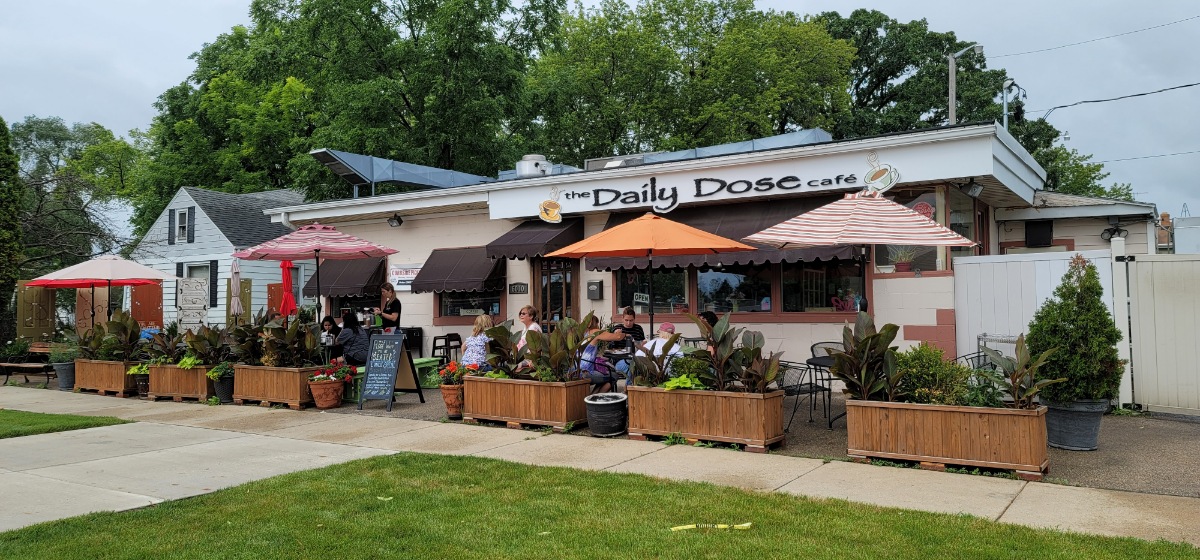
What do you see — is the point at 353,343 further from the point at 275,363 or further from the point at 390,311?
the point at 275,363

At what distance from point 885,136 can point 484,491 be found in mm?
6922

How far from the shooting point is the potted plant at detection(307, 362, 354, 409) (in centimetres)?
1015

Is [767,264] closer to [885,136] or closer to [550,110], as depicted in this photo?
[885,136]

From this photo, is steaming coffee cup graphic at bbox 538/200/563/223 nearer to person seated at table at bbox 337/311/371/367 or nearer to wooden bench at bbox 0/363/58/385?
person seated at table at bbox 337/311/371/367

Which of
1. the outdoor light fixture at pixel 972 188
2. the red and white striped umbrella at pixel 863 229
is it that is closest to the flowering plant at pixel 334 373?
the red and white striped umbrella at pixel 863 229

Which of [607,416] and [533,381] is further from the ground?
[533,381]

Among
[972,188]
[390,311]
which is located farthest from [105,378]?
[972,188]

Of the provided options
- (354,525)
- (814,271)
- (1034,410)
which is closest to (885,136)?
(814,271)

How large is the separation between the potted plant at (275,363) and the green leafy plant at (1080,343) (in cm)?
857

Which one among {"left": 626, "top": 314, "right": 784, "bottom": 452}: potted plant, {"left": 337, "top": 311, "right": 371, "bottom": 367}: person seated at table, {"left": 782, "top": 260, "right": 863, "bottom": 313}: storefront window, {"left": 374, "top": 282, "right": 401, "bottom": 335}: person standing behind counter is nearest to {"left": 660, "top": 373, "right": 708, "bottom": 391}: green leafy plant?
{"left": 626, "top": 314, "right": 784, "bottom": 452}: potted plant

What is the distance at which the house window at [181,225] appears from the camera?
74.2ft

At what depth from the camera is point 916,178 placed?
382 inches

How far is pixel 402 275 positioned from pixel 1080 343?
1155cm

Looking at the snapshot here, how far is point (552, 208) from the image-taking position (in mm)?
12727
